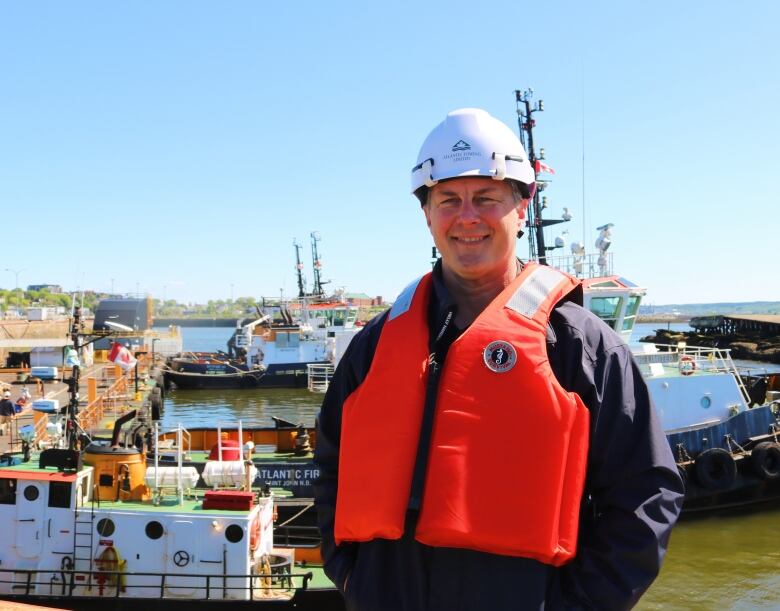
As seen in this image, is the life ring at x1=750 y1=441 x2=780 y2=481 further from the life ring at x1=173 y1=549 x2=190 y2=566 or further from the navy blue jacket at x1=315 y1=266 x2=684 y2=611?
the navy blue jacket at x1=315 y1=266 x2=684 y2=611

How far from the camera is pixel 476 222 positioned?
2.16 m

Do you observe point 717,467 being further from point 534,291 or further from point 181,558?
point 534,291

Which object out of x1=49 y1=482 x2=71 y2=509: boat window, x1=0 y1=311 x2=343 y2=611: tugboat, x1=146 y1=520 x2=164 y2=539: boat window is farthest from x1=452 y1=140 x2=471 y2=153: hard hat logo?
x1=49 y1=482 x2=71 y2=509: boat window

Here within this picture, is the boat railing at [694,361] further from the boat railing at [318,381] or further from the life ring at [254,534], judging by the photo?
the boat railing at [318,381]

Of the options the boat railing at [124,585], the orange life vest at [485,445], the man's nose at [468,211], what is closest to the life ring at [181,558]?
the boat railing at [124,585]

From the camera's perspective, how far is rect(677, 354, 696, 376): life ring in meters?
16.2

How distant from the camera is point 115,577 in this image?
9.05 metres

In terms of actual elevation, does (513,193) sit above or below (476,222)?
above

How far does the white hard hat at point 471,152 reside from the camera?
2.15 meters

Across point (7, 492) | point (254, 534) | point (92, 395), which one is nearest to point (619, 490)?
point (254, 534)

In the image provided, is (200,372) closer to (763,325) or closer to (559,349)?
(559,349)

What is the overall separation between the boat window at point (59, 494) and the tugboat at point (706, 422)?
458 inches

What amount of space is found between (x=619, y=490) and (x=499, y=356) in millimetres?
492

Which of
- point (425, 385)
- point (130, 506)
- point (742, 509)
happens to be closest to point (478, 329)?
point (425, 385)
